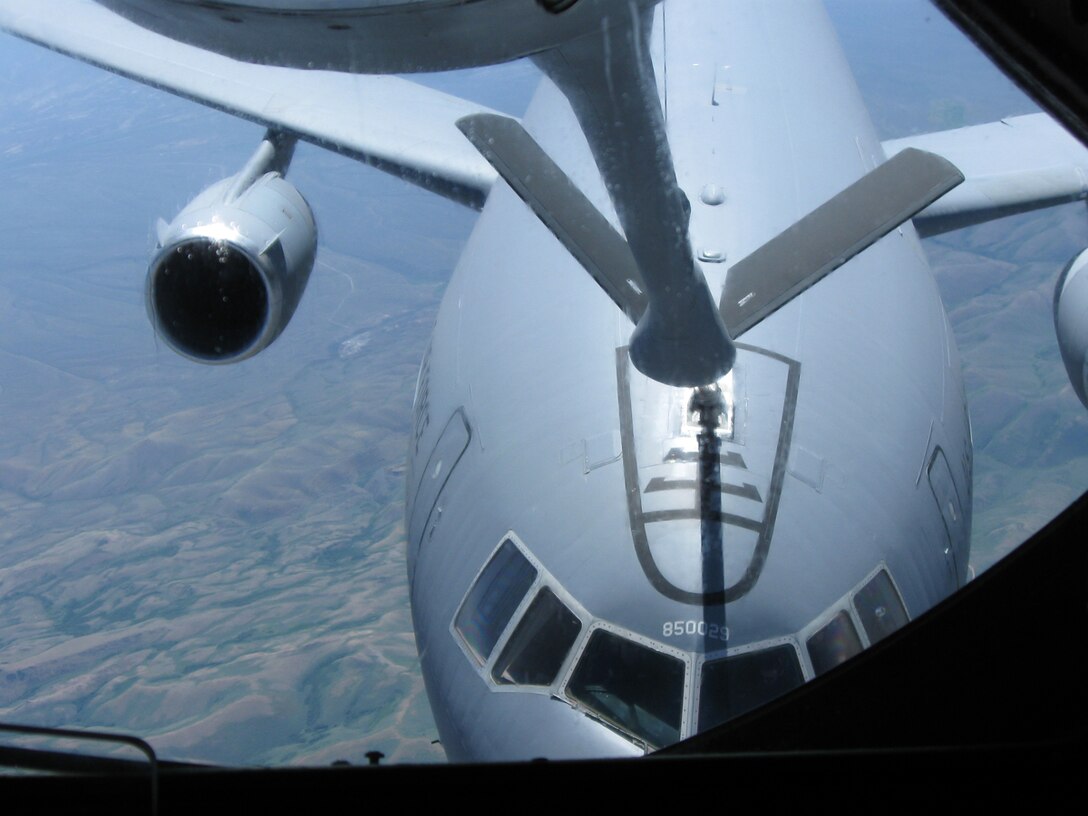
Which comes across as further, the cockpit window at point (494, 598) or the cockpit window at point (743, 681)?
the cockpit window at point (494, 598)

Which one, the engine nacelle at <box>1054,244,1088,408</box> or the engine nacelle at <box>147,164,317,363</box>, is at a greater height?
the engine nacelle at <box>147,164,317,363</box>

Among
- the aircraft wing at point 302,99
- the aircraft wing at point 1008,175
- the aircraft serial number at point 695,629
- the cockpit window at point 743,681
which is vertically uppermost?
the aircraft wing at point 302,99

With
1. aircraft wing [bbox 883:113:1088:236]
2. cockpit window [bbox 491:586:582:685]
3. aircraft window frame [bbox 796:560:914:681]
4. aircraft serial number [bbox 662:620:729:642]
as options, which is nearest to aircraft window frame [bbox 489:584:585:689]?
cockpit window [bbox 491:586:582:685]

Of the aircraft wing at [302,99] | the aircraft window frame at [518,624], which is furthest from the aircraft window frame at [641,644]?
the aircraft wing at [302,99]

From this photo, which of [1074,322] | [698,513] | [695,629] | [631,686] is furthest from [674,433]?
[1074,322]

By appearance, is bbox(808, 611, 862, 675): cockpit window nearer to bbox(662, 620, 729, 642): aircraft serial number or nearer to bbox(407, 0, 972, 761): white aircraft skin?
bbox(407, 0, 972, 761): white aircraft skin

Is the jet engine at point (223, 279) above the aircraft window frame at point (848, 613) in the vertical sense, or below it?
above

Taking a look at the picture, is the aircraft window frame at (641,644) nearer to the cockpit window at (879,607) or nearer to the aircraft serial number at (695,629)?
the aircraft serial number at (695,629)

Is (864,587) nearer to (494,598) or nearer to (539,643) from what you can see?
(539,643)
